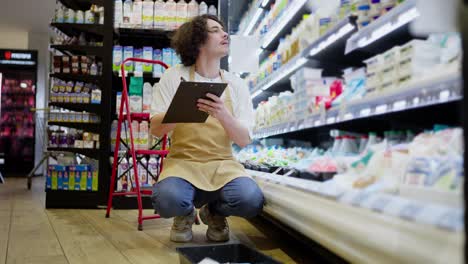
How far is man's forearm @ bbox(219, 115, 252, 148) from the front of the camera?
2377 mm

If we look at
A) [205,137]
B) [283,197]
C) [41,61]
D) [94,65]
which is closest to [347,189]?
[283,197]

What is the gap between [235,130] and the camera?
2.42 meters

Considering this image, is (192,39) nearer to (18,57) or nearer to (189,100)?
(189,100)

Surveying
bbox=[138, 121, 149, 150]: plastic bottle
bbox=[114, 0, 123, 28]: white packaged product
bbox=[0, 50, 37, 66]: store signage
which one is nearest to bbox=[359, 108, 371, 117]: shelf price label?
bbox=[138, 121, 149, 150]: plastic bottle

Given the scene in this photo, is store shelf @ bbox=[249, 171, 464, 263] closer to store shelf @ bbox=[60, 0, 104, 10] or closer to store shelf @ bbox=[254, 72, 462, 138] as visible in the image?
store shelf @ bbox=[254, 72, 462, 138]

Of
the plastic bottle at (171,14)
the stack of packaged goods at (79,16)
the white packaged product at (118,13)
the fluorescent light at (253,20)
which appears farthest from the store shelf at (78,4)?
the fluorescent light at (253,20)

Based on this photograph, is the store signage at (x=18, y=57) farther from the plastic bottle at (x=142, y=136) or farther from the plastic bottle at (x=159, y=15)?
the plastic bottle at (x=142, y=136)

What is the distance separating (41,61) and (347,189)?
968cm

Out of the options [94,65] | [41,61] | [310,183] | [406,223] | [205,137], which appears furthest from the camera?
[41,61]

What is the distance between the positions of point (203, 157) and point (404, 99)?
135 cm

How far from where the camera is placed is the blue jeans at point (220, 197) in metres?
2.33

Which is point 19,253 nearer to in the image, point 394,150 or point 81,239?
point 81,239

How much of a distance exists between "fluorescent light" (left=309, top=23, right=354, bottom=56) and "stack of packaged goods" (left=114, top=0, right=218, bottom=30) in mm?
2325

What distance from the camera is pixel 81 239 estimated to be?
103 inches
